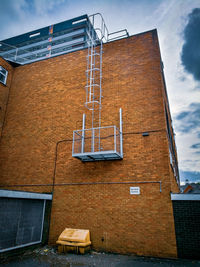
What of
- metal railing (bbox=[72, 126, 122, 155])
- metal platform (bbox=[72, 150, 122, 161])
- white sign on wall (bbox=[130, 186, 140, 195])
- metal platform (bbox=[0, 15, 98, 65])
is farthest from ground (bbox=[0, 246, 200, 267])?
metal platform (bbox=[0, 15, 98, 65])

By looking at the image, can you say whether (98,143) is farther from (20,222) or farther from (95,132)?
(20,222)

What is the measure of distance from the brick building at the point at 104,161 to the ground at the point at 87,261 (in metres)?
0.45

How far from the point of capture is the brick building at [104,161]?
7.98 metres

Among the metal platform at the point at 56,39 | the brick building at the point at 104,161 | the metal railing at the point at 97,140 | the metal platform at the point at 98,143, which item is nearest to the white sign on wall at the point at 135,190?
the brick building at the point at 104,161

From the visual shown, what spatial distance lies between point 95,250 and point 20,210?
3.35 meters

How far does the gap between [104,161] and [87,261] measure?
3.92 meters

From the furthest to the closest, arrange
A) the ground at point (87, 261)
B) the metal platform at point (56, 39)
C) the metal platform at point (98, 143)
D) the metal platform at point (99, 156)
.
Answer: the metal platform at point (56, 39) < the metal platform at point (98, 143) < the metal platform at point (99, 156) < the ground at point (87, 261)

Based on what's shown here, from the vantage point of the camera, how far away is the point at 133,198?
8250 millimetres

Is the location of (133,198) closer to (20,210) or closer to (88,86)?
(20,210)

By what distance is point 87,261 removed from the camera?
6.72m

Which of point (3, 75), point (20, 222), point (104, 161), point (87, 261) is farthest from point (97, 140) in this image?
point (3, 75)

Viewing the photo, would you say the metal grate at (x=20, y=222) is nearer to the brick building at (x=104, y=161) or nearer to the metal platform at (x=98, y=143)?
the brick building at (x=104, y=161)

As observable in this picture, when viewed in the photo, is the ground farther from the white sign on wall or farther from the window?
the window

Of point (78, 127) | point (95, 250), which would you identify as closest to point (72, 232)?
point (95, 250)
